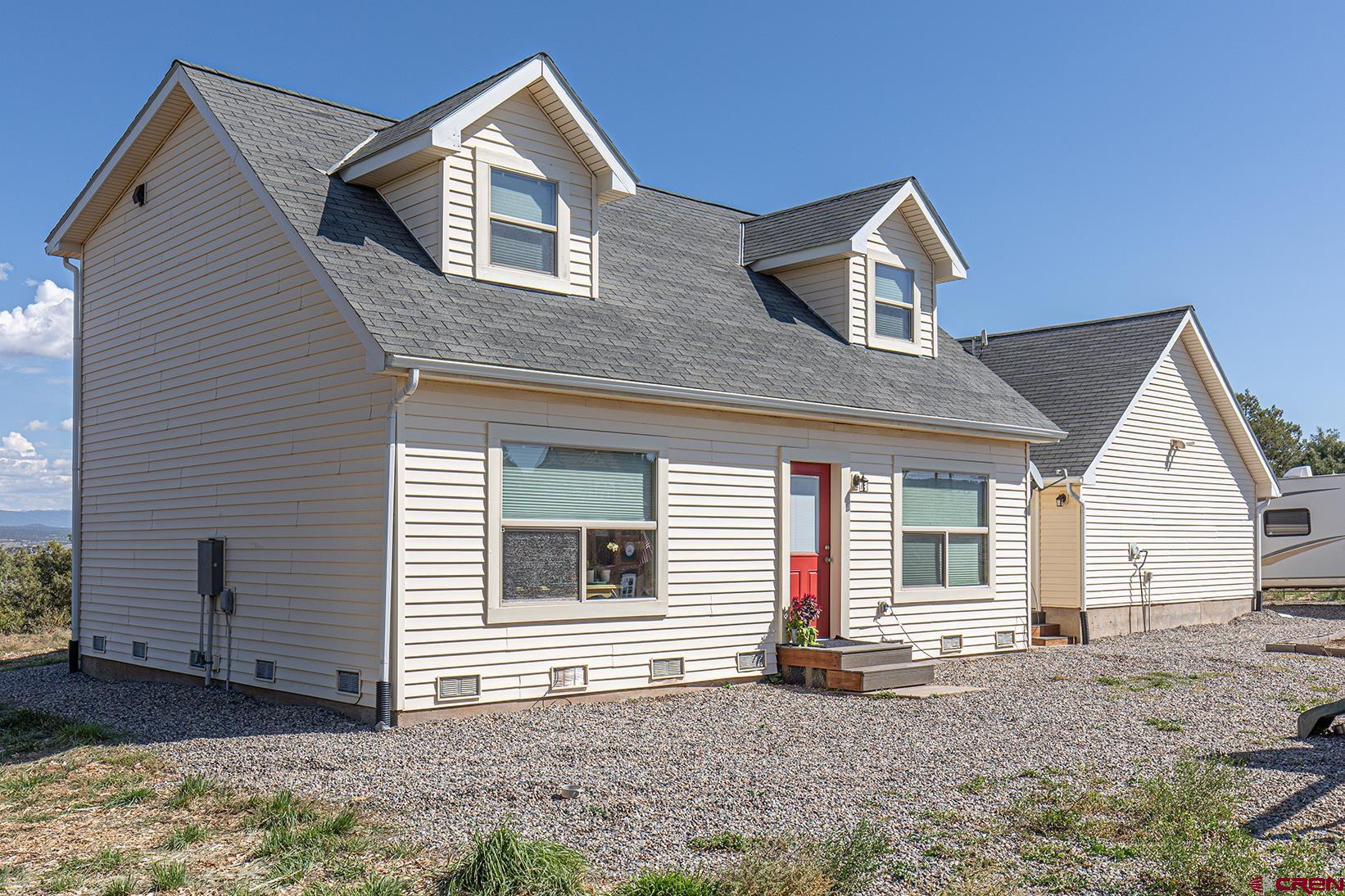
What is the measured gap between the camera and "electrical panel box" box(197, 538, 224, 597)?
35.8ft

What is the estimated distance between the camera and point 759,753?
8.12m

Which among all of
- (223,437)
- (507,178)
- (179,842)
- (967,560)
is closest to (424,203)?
(507,178)

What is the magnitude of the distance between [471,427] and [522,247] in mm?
2444

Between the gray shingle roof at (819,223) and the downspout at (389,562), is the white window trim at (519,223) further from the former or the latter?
the gray shingle roof at (819,223)

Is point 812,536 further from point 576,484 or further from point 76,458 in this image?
point 76,458

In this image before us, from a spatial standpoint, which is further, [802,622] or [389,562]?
[802,622]

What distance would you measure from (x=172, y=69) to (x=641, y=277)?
539cm

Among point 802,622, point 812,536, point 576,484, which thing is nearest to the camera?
point 576,484

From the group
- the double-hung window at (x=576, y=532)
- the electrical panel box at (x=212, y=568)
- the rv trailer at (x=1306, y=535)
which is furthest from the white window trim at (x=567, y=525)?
the rv trailer at (x=1306, y=535)

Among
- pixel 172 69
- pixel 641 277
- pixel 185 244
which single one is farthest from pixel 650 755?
pixel 172 69

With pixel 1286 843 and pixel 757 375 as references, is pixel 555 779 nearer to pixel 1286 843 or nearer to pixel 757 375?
pixel 1286 843

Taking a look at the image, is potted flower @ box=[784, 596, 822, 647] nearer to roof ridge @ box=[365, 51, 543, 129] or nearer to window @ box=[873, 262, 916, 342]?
window @ box=[873, 262, 916, 342]

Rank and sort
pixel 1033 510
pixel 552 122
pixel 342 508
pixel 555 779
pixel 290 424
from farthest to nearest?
1. pixel 1033 510
2. pixel 552 122
3. pixel 290 424
4. pixel 342 508
5. pixel 555 779

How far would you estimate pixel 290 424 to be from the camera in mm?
10375
